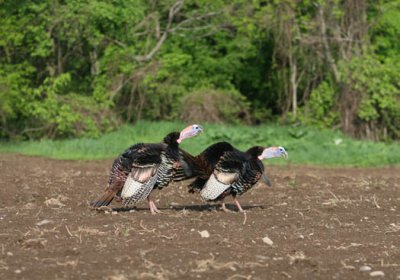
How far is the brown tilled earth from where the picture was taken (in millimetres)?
7832

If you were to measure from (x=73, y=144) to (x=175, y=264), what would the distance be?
42.5 ft

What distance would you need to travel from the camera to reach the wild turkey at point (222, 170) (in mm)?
11250

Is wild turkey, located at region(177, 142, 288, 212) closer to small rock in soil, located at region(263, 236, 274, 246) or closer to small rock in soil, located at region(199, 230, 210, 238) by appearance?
small rock in soil, located at region(199, 230, 210, 238)

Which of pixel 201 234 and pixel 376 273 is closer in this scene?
pixel 376 273

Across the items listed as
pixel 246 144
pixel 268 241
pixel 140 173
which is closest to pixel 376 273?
pixel 268 241

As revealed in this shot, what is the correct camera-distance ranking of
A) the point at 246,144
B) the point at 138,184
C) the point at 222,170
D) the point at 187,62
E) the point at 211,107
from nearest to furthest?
the point at 138,184, the point at 222,170, the point at 246,144, the point at 211,107, the point at 187,62

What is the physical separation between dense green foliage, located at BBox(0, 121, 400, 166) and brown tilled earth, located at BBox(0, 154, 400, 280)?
12.6ft

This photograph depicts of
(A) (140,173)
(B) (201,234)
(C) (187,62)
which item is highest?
(A) (140,173)

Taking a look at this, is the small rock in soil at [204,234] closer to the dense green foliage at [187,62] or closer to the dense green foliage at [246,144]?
the dense green foliage at [246,144]

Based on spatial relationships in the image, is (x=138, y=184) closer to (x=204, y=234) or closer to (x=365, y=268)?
(x=204, y=234)

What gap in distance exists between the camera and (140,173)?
1094 centimetres

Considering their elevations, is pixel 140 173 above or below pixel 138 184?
above

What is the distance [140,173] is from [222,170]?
107cm

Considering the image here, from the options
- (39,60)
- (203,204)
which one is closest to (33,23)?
(39,60)
